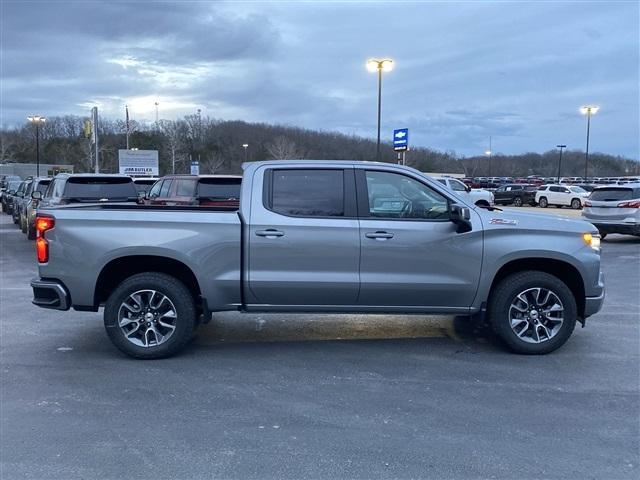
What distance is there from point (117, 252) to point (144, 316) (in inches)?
26.8

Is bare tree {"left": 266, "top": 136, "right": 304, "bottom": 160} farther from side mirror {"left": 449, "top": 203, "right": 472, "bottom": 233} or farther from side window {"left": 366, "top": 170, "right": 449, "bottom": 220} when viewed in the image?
side mirror {"left": 449, "top": 203, "right": 472, "bottom": 233}

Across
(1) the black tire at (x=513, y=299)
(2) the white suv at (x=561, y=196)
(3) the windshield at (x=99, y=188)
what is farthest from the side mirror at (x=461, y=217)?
(2) the white suv at (x=561, y=196)

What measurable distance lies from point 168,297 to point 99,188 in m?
8.44

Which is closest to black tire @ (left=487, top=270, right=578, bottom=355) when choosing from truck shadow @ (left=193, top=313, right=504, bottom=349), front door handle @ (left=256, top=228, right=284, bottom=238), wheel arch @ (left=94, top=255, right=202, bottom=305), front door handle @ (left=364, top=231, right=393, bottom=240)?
truck shadow @ (left=193, top=313, right=504, bottom=349)

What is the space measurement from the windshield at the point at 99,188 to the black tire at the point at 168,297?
7905 millimetres

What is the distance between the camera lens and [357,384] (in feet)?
16.4

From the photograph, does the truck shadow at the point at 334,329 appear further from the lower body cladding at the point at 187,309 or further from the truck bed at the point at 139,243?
the truck bed at the point at 139,243

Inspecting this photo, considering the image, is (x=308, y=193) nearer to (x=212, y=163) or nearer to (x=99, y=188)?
(x=99, y=188)

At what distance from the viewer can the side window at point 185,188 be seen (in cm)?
1327

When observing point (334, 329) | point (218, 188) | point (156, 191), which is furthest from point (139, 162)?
point (334, 329)

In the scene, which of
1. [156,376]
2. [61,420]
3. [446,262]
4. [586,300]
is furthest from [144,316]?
[586,300]

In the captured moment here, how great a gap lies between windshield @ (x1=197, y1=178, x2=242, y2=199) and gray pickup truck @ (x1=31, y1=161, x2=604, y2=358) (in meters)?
7.49

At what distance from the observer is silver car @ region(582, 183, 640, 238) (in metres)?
16.0

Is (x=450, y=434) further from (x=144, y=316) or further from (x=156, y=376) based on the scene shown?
(x=144, y=316)
